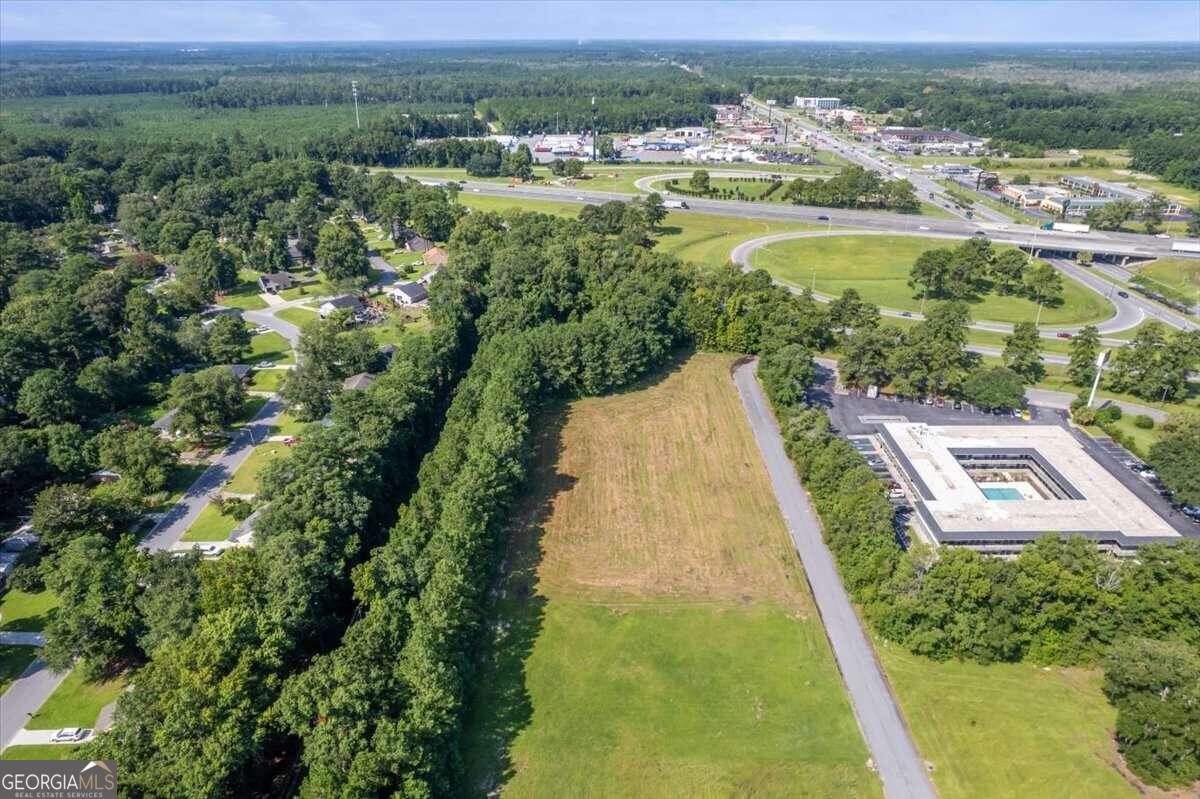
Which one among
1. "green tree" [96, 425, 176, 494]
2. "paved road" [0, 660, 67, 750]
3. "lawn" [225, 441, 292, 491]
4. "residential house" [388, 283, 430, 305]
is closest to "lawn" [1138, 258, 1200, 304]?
"residential house" [388, 283, 430, 305]

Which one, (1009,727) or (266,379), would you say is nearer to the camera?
(1009,727)

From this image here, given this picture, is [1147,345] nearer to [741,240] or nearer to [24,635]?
[741,240]

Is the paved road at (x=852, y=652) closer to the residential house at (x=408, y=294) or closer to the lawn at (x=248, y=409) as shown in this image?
the lawn at (x=248, y=409)

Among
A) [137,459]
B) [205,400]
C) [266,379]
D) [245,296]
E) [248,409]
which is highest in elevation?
[205,400]

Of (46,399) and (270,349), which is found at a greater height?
(46,399)

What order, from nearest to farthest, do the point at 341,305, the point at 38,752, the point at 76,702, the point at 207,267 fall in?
the point at 38,752 → the point at 76,702 → the point at 341,305 → the point at 207,267

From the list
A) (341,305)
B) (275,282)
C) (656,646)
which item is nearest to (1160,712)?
(656,646)

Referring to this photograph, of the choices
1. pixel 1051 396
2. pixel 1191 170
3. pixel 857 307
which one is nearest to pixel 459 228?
pixel 857 307

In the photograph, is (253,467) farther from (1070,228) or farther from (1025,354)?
(1070,228)
